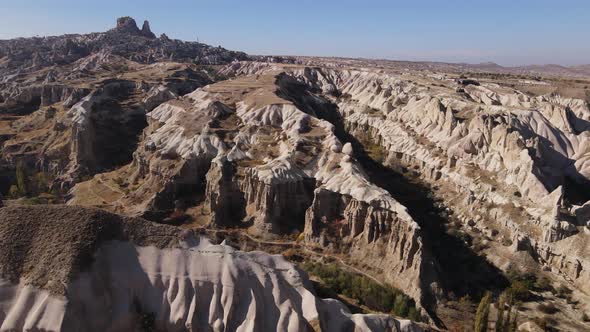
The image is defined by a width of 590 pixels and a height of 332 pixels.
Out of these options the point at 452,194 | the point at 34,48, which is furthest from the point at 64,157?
the point at 34,48

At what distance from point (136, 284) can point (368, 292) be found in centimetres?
1589

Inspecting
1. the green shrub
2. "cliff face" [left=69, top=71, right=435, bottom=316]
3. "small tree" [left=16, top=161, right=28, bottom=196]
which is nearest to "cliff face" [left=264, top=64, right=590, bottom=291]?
"cliff face" [left=69, top=71, right=435, bottom=316]

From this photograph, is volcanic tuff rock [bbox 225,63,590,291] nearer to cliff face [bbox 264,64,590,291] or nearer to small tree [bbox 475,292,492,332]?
cliff face [bbox 264,64,590,291]

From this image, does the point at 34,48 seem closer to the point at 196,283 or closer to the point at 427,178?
the point at 427,178

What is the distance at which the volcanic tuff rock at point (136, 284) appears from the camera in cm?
2092

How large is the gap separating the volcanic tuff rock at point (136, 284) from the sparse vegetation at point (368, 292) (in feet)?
21.6

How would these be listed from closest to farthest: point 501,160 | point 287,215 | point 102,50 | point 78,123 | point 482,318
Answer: point 482,318
point 287,215
point 501,160
point 78,123
point 102,50

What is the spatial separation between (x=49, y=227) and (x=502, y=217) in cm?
3567

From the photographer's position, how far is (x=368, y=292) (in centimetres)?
3089

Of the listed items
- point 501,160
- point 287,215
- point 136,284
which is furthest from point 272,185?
point 501,160

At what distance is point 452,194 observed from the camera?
4700 cm

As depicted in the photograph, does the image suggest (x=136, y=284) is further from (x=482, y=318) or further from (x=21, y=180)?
(x=21, y=180)

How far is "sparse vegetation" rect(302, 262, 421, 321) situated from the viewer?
2989cm

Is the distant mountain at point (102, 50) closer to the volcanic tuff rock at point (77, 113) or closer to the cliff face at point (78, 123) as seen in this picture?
the volcanic tuff rock at point (77, 113)
